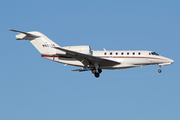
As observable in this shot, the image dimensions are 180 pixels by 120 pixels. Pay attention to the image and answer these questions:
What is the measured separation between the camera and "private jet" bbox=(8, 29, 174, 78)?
111 feet

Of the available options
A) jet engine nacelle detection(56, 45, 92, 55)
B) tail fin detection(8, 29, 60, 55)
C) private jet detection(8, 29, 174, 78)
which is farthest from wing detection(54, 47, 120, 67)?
tail fin detection(8, 29, 60, 55)

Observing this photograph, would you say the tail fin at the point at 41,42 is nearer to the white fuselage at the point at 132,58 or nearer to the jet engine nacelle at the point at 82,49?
the white fuselage at the point at 132,58

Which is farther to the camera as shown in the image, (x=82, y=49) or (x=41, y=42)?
(x=41, y=42)

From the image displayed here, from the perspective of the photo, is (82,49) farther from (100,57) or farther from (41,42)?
(41,42)

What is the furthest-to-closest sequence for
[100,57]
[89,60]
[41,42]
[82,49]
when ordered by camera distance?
[41,42]
[100,57]
[82,49]
[89,60]

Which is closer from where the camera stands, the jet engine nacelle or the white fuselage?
the jet engine nacelle

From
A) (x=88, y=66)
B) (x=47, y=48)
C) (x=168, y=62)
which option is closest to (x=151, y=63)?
(x=168, y=62)

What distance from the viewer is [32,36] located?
35000mm

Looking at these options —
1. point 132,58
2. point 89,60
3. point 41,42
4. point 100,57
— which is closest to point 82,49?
point 89,60

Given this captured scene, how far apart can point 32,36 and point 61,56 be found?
3968mm

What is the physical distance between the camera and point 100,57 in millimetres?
34375

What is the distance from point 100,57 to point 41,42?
6814 millimetres

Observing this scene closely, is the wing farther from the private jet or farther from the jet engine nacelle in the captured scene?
the jet engine nacelle

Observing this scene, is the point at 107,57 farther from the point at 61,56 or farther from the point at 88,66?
the point at 61,56
